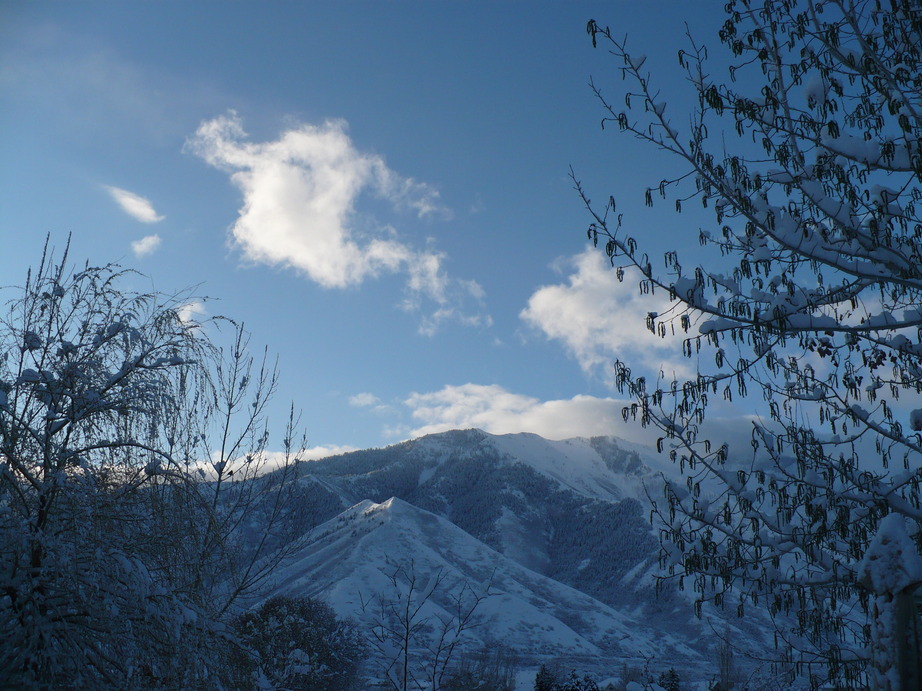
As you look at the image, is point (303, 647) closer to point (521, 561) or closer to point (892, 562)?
point (892, 562)

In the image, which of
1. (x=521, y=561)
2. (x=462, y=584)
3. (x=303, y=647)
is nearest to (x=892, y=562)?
(x=303, y=647)

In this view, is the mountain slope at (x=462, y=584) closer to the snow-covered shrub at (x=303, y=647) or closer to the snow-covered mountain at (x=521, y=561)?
the snow-covered mountain at (x=521, y=561)

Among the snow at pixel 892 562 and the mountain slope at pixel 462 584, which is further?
the mountain slope at pixel 462 584

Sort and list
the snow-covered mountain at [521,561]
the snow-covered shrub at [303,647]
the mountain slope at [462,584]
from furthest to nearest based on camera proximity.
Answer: the snow-covered mountain at [521,561]
the mountain slope at [462,584]
the snow-covered shrub at [303,647]

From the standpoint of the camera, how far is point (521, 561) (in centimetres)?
15712

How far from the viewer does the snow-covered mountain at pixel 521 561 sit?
273 feet

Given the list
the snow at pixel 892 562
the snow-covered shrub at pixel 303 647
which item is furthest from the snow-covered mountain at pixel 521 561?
the snow at pixel 892 562

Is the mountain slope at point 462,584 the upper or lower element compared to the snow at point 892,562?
lower

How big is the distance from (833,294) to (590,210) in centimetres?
254

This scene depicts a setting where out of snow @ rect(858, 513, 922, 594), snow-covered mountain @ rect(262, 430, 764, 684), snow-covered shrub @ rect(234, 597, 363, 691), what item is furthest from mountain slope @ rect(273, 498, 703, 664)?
snow @ rect(858, 513, 922, 594)

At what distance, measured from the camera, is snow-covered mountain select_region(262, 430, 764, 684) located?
3270 inches

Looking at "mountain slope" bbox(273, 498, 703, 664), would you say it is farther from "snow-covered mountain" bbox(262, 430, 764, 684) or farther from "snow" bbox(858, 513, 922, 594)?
"snow" bbox(858, 513, 922, 594)

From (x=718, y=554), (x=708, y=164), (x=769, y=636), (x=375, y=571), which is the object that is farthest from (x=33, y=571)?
(x=769, y=636)

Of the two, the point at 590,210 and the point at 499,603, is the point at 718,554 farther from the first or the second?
the point at 499,603
